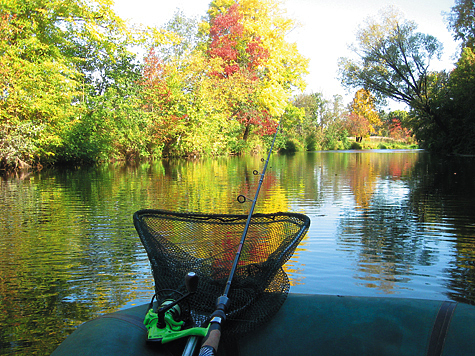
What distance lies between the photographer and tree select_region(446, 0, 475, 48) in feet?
84.8

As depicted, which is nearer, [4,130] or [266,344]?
[266,344]


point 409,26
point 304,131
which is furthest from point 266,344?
point 304,131

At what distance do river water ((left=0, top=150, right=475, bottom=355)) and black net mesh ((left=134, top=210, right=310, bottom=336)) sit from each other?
0.89 m

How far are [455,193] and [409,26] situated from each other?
63.1 ft

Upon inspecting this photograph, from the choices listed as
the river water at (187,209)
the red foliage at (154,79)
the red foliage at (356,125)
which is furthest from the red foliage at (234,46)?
the red foliage at (356,125)

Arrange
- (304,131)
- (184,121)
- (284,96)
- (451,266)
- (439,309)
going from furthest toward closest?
(304,131) < (284,96) < (184,121) < (451,266) < (439,309)

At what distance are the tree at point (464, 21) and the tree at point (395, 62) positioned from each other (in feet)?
9.38

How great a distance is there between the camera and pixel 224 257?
2908 mm

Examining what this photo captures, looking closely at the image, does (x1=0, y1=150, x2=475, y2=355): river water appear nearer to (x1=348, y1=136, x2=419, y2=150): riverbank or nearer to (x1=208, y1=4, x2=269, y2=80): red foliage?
(x1=208, y1=4, x2=269, y2=80): red foliage

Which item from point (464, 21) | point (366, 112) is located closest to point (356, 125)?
point (366, 112)

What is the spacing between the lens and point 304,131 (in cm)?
4566

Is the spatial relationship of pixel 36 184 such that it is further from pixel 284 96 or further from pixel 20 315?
pixel 284 96

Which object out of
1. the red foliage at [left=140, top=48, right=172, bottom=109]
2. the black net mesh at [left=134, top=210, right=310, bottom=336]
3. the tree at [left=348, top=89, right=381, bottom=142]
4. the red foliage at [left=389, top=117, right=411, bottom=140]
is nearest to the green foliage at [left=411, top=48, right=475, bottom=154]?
the red foliage at [left=140, top=48, right=172, bottom=109]

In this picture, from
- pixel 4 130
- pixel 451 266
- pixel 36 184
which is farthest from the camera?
pixel 4 130
